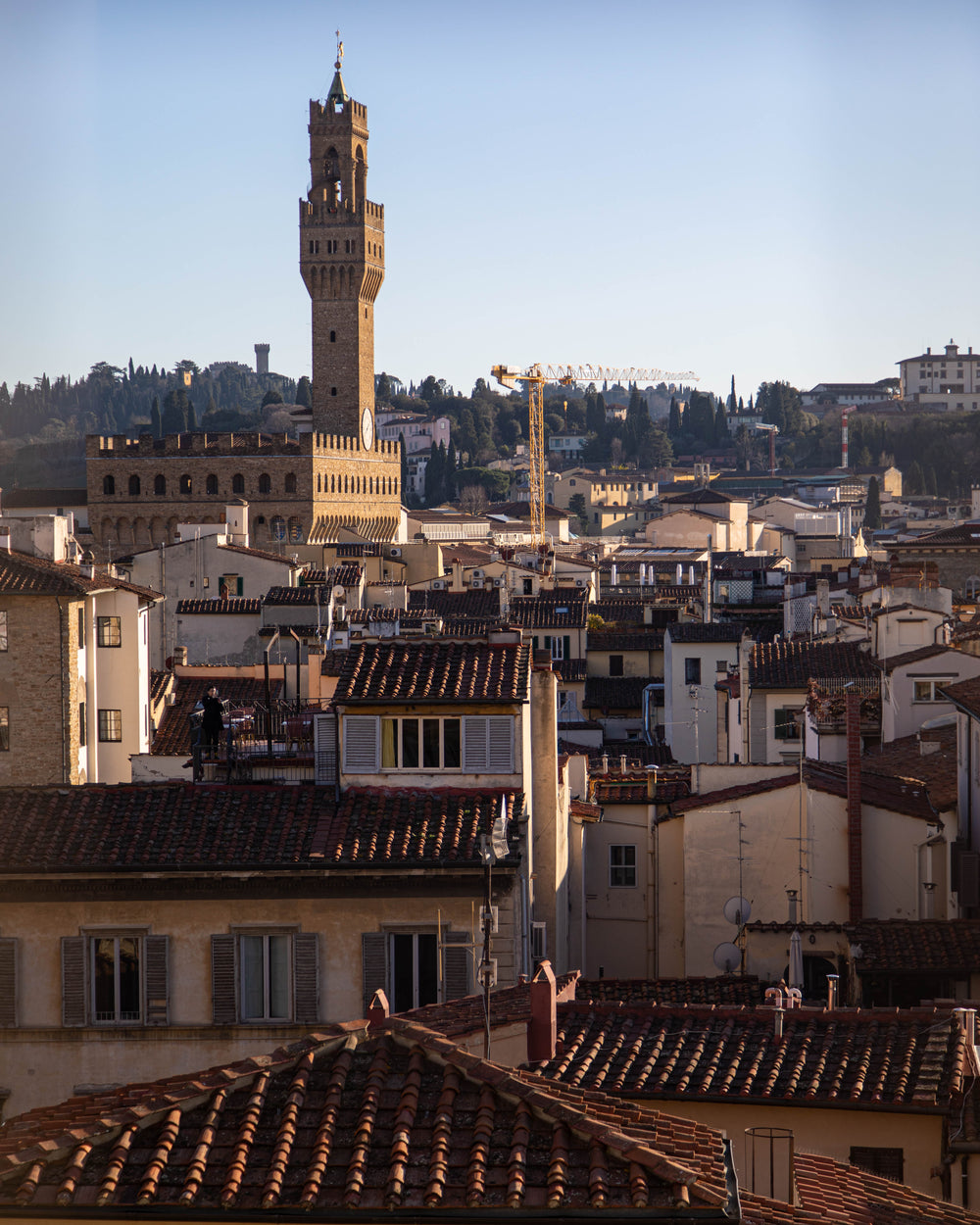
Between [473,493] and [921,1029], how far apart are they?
113 metres

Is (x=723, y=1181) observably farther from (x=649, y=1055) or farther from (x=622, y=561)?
(x=622, y=561)

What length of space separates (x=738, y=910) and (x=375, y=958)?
4.90 meters

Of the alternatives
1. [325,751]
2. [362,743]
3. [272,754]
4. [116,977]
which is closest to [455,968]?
[362,743]

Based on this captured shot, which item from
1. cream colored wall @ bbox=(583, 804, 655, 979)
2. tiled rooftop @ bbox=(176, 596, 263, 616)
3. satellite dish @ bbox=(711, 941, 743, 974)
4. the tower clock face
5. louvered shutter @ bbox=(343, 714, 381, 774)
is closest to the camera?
louvered shutter @ bbox=(343, 714, 381, 774)

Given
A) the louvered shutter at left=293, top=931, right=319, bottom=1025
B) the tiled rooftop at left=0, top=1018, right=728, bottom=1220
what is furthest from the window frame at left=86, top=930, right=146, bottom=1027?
the tiled rooftop at left=0, top=1018, right=728, bottom=1220

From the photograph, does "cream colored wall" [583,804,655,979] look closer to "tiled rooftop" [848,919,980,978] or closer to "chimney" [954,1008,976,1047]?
"tiled rooftop" [848,919,980,978]

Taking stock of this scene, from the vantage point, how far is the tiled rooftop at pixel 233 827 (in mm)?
12523

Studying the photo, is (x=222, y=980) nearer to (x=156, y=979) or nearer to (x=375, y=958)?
(x=156, y=979)

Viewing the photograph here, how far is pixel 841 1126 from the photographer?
376 inches

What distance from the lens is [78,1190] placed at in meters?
5.51

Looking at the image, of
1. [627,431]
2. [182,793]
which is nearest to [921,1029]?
[182,793]

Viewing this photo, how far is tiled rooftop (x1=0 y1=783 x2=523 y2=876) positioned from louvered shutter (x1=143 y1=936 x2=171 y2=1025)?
1.71 feet

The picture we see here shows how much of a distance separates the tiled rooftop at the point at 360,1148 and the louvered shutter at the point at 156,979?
6109 mm

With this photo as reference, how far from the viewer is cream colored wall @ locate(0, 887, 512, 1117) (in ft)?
40.4
